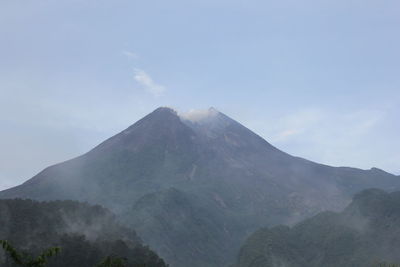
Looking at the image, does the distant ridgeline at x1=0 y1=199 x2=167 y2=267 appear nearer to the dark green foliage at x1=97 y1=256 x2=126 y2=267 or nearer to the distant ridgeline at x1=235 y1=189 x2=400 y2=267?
the distant ridgeline at x1=235 y1=189 x2=400 y2=267

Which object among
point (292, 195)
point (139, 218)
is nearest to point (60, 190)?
point (139, 218)

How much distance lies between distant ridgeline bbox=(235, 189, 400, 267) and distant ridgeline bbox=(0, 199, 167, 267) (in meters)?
39.1

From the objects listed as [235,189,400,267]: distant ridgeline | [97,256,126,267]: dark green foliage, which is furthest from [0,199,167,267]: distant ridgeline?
[97,256,126,267]: dark green foliage

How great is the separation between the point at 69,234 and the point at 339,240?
229ft

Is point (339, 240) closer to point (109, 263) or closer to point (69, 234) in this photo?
point (69, 234)

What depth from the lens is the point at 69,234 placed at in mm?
86250

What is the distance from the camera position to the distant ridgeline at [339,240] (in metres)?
117

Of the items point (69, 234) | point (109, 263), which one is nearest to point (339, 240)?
point (69, 234)

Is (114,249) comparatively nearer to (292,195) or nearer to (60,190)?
(60,190)

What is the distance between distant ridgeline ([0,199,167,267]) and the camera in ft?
258

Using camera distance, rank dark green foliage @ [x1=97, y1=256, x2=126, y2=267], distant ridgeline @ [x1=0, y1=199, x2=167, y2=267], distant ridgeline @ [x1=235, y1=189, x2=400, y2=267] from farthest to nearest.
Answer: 1. distant ridgeline @ [x1=235, y1=189, x2=400, y2=267]
2. distant ridgeline @ [x1=0, y1=199, x2=167, y2=267]
3. dark green foliage @ [x1=97, y1=256, x2=126, y2=267]

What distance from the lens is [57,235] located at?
84.8 meters

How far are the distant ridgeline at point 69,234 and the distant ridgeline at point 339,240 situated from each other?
39.1 m

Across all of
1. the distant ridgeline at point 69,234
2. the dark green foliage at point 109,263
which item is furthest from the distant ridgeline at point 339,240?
the dark green foliage at point 109,263
